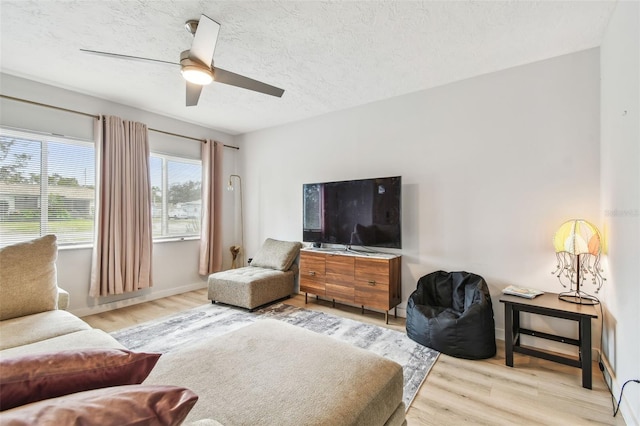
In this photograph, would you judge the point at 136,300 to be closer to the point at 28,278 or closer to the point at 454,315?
the point at 28,278

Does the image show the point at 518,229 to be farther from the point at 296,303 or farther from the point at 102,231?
the point at 102,231

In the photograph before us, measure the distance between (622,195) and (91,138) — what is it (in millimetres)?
4978

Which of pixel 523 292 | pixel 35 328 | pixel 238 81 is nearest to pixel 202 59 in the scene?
pixel 238 81

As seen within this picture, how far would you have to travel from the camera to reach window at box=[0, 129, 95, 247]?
2.97 m

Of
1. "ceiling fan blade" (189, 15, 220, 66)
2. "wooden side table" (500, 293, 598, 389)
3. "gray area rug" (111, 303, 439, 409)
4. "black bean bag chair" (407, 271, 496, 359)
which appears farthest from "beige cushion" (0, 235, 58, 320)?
"wooden side table" (500, 293, 598, 389)

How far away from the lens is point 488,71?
2.88 meters

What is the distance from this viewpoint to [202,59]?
2080 millimetres

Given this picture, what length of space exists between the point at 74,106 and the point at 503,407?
16.0 ft

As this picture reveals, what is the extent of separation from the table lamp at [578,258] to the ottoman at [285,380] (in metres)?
1.81

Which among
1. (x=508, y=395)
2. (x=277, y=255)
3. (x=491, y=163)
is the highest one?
(x=491, y=163)

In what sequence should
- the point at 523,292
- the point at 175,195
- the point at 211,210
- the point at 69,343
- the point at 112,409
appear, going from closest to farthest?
1. the point at 112,409
2. the point at 69,343
3. the point at 523,292
4. the point at 175,195
5. the point at 211,210

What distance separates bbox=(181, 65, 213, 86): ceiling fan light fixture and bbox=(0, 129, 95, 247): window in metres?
2.20

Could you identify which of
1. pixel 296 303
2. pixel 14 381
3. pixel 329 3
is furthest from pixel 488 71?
pixel 14 381

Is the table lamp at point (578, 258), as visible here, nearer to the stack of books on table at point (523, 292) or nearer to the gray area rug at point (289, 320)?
the stack of books on table at point (523, 292)
